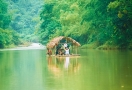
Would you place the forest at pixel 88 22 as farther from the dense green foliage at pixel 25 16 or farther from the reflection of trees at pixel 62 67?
the dense green foliage at pixel 25 16

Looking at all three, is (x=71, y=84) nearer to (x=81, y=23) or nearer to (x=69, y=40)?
(x=69, y=40)

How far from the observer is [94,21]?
4956 cm

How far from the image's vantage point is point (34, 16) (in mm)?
120312

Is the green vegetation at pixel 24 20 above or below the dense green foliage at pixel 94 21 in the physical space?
above

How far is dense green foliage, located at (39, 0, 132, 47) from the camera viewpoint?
129ft

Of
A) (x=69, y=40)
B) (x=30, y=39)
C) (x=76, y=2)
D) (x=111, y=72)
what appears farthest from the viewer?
(x=30, y=39)

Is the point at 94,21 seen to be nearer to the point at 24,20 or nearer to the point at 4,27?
the point at 4,27

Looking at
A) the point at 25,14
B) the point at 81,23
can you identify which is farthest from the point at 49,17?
the point at 25,14

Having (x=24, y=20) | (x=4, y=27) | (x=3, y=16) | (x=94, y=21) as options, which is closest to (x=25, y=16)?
(x=24, y=20)

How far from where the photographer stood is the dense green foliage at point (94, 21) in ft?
129

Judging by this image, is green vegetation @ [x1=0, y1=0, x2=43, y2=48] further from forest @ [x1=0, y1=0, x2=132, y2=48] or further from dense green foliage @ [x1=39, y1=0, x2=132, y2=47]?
dense green foliage @ [x1=39, y1=0, x2=132, y2=47]

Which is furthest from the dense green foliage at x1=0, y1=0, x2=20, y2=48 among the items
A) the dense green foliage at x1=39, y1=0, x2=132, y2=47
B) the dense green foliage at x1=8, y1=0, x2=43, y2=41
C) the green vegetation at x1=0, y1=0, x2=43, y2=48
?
the dense green foliage at x1=8, y1=0, x2=43, y2=41

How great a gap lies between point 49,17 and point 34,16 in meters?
51.3

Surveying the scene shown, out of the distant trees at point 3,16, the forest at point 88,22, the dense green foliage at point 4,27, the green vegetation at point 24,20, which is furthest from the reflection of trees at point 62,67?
the green vegetation at point 24,20
